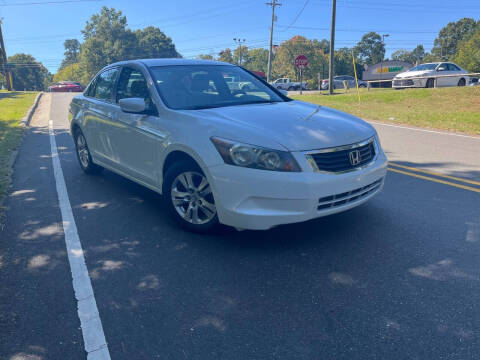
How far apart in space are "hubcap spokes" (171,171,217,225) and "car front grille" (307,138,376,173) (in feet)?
3.38

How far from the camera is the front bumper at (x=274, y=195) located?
3.29 meters

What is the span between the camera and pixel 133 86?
4.90 meters

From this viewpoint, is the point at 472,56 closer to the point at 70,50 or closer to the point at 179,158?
the point at 179,158

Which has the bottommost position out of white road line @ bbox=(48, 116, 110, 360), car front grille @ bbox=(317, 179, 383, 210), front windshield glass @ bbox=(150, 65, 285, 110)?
white road line @ bbox=(48, 116, 110, 360)

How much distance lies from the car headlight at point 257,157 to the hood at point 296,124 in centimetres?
8

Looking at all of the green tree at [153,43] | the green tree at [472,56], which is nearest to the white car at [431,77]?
the green tree at [472,56]

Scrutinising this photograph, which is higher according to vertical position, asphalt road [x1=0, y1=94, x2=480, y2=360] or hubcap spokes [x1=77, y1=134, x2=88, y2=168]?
hubcap spokes [x1=77, y1=134, x2=88, y2=168]

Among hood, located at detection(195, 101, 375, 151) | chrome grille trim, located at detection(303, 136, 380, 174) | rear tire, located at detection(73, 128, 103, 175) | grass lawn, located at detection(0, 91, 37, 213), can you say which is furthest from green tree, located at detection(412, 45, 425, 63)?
chrome grille trim, located at detection(303, 136, 380, 174)

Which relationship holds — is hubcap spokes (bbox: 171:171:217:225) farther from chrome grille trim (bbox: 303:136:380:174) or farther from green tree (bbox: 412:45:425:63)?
green tree (bbox: 412:45:425:63)

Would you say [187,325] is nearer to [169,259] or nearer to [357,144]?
[169,259]

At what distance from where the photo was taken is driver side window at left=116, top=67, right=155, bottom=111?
4555mm

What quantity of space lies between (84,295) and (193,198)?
4.37 feet

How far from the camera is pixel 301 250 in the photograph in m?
3.63

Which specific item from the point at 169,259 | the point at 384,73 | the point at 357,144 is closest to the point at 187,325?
the point at 169,259
